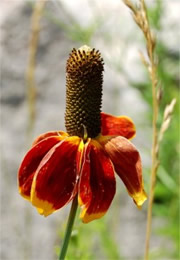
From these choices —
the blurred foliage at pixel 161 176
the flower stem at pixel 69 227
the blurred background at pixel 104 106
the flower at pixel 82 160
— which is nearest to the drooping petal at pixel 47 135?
the flower at pixel 82 160

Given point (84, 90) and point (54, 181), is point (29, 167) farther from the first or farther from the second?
point (84, 90)

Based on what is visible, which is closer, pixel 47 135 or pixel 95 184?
pixel 95 184

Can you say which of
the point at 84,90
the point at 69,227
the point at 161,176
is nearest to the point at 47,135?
the point at 84,90

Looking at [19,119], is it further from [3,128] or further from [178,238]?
[178,238]

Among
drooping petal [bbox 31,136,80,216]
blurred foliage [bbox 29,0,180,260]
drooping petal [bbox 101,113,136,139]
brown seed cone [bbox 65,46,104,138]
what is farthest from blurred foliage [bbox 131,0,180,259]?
drooping petal [bbox 31,136,80,216]

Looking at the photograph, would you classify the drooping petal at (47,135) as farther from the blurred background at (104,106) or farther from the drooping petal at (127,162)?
the blurred background at (104,106)
